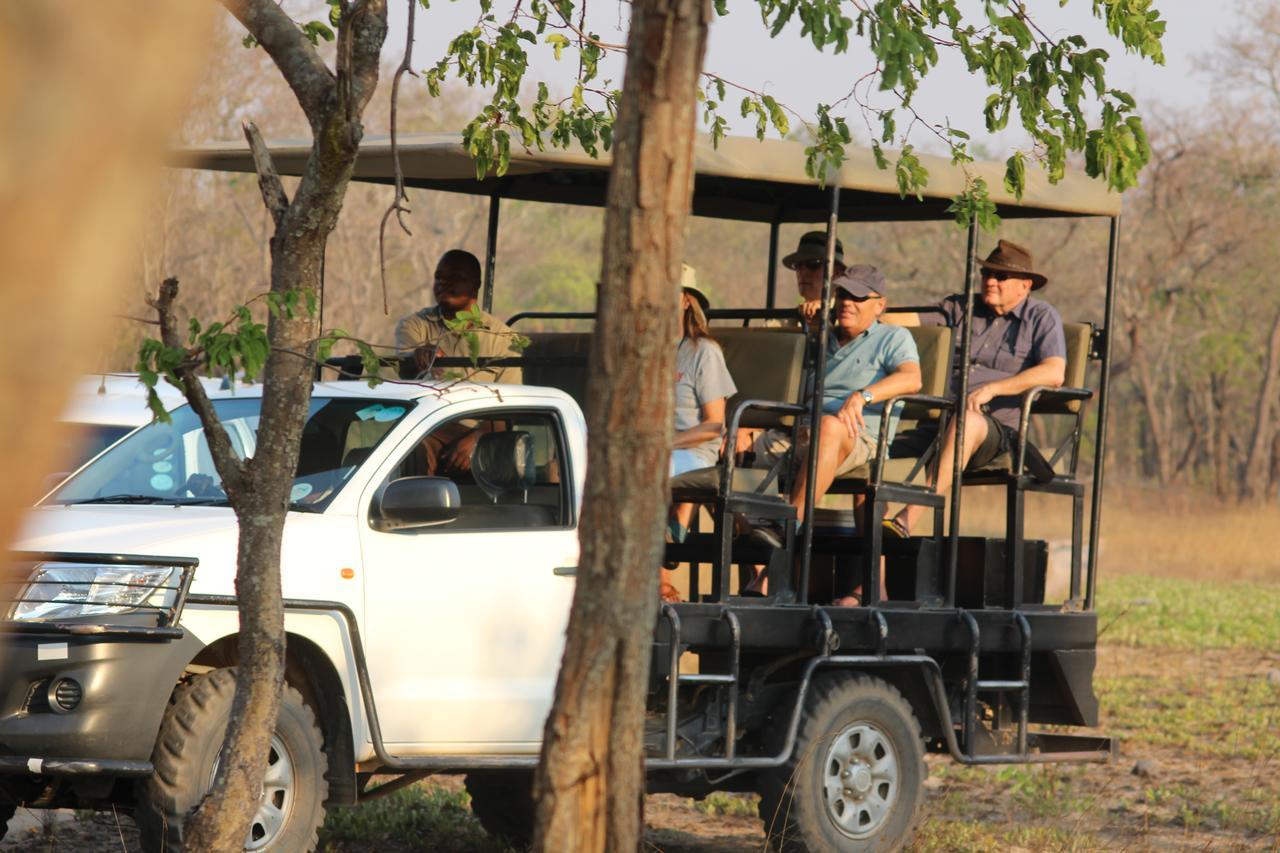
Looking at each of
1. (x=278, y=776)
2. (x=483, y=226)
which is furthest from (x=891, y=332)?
(x=483, y=226)

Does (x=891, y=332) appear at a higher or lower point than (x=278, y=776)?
higher

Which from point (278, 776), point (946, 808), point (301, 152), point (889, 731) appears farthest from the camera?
point (946, 808)

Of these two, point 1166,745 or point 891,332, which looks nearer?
point 891,332

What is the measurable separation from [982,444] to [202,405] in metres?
3.89

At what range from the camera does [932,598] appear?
24.5 ft

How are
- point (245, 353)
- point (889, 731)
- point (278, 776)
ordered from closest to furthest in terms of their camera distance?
point (245, 353) → point (278, 776) → point (889, 731)

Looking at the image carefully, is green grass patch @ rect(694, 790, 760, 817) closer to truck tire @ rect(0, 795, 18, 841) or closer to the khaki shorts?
the khaki shorts

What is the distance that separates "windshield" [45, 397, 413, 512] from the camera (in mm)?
6262

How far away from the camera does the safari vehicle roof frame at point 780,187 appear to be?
6.93 m

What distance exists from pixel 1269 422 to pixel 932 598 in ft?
131

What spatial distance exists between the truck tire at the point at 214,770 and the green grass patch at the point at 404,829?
52.7 inches

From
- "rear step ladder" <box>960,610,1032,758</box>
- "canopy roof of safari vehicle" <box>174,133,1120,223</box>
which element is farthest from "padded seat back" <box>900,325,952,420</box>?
"rear step ladder" <box>960,610,1032,758</box>

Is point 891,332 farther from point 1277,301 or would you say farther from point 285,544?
point 1277,301

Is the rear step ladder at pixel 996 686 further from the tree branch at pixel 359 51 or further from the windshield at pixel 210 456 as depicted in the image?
the tree branch at pixel 359 51
